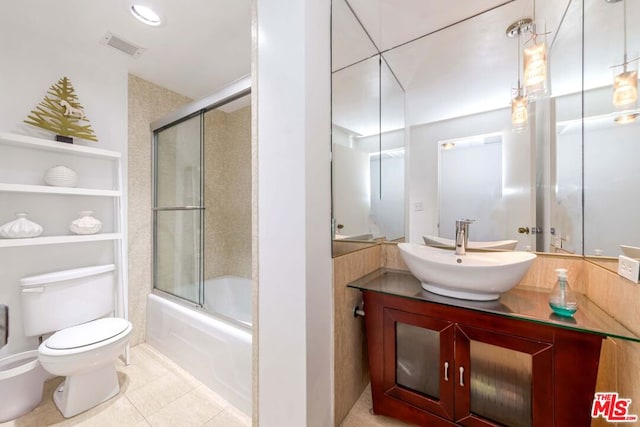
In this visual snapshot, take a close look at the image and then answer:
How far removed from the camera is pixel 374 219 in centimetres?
162

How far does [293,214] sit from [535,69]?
1.42 m

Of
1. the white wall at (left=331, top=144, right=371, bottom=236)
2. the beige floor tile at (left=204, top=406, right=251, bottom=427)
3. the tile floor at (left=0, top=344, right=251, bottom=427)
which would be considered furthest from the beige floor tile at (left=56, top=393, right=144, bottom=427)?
the white wall at (left=331, top=144, right=371, bottom=236)

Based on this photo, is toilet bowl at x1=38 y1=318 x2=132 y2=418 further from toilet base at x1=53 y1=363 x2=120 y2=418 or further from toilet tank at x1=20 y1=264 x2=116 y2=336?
toilet tank at x1=20 y1=264 x2=116 y2=336

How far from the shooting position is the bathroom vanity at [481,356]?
2.75 feet

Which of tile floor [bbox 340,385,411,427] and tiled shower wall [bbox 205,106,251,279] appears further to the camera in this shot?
tiled shower wall [bbox 205,106,251,279]

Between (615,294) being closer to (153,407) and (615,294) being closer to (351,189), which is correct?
(351,189)

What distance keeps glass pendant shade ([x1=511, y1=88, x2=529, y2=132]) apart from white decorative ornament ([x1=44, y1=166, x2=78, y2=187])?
2854mm

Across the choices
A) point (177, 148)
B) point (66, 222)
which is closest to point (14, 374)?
point (66, 222)

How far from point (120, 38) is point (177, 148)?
32.9 inches

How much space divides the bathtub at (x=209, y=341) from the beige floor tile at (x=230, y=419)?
1.0 inches

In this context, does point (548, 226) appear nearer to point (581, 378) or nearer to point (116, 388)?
point (581, 378)

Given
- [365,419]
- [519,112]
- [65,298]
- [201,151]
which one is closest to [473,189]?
[519,112]

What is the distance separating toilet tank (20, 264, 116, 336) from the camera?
1.52 m

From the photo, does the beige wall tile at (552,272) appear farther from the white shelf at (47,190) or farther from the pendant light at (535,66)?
the white shelf at (47,190)
